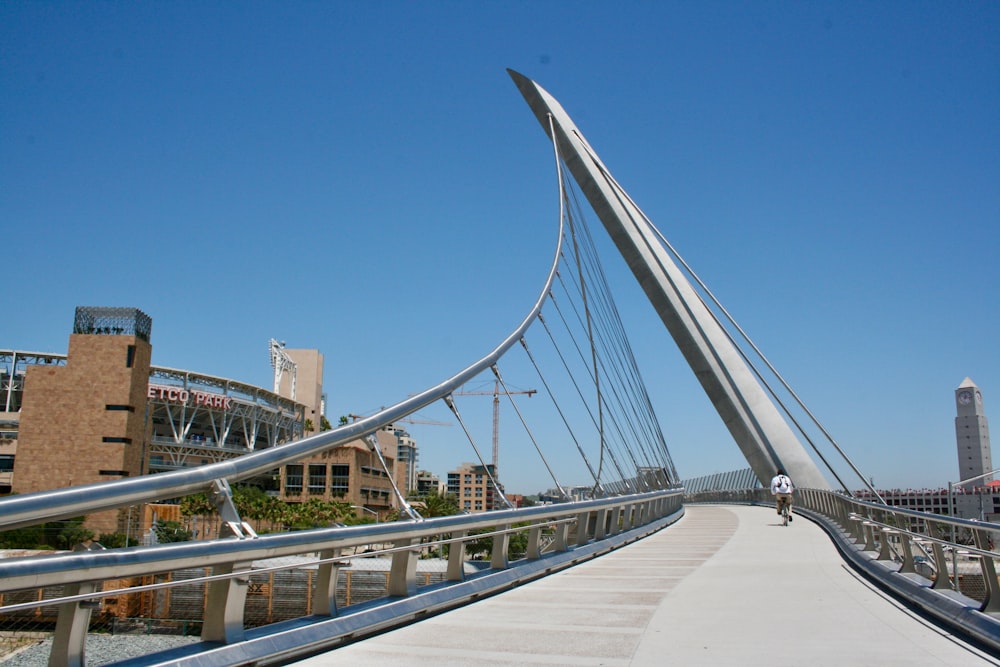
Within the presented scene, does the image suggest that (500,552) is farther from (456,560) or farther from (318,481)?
(318,481)

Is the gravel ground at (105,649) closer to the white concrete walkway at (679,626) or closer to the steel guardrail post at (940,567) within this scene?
the white concrete walkway at (679,626)

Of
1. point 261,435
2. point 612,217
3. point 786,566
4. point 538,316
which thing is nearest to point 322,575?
point 786,566

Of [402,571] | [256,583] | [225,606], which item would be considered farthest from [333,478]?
[225,606]

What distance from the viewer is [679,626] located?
691 centimetres

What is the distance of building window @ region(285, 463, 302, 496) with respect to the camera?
266 feet

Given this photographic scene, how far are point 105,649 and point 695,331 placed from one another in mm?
23196

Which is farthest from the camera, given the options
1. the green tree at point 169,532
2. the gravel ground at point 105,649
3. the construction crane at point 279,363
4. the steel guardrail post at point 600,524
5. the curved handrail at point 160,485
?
the construction crane at point 279,363

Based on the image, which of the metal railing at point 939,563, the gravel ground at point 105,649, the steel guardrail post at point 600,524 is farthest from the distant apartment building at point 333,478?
the gravel ground at point 105,649

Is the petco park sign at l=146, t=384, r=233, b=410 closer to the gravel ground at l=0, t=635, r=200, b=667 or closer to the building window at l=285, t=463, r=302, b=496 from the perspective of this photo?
the building window at l=285, t=463, r=302, b=496

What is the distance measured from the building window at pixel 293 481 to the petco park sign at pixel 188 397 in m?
17.1

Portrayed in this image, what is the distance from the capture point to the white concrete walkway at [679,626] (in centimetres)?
568

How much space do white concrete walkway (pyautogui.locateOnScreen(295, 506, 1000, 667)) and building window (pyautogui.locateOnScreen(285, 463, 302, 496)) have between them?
7300 cm

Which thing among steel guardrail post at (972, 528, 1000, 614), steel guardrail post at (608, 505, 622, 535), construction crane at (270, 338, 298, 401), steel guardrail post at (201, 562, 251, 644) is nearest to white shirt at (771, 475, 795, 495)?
steel guardrail post at (608, 505, 622, 535)

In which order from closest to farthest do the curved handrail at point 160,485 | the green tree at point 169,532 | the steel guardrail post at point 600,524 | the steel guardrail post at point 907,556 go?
the curved handrail at point 160,485 < the steel guardrail post at point 907,556 < the green tree at point 169,532 < the steel guardrail post at point 600,524
